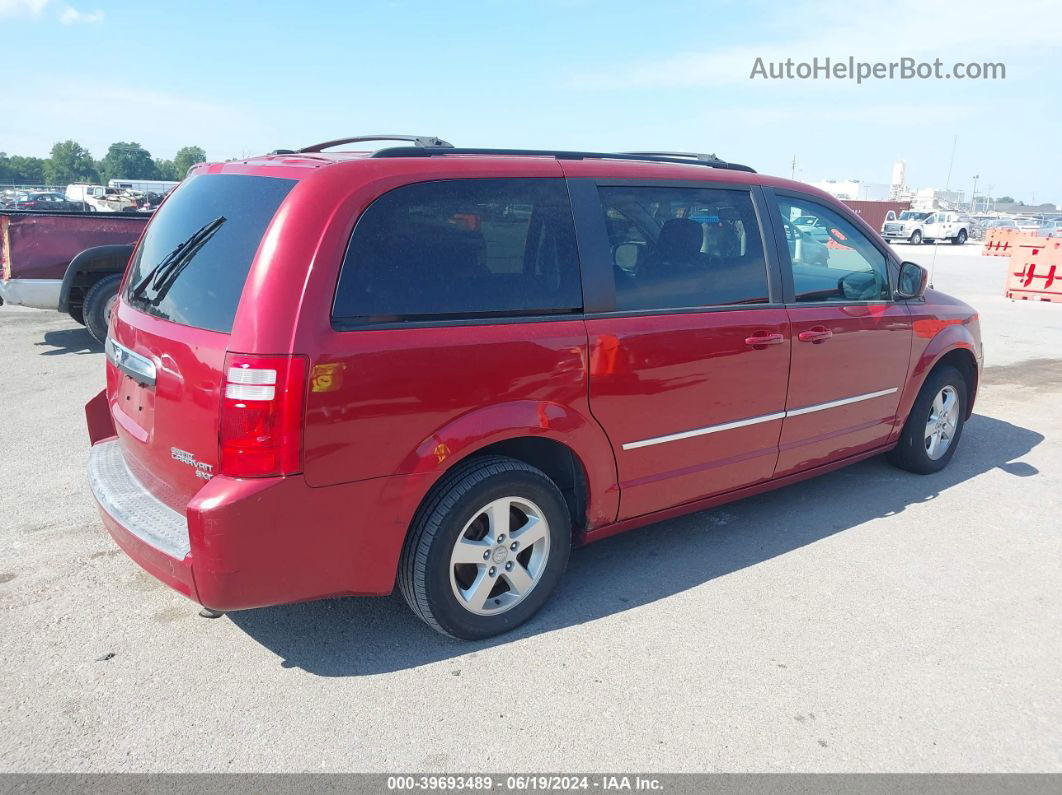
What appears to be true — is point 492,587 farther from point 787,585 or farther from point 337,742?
point 787,585

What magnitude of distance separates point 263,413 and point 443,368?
0.66m

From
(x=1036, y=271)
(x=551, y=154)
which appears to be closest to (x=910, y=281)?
(x=551, y=154)

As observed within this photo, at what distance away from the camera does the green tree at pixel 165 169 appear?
125m

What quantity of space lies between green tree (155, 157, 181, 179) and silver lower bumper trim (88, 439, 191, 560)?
133 m

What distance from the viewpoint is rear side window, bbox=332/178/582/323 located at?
294 cm

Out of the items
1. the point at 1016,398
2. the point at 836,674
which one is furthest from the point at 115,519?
the point at 1016,398

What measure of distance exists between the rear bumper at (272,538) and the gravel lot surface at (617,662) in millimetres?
409

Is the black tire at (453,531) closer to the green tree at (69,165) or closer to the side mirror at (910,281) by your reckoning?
the side mirror at (910,281)

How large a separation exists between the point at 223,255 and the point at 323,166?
50 centimetres

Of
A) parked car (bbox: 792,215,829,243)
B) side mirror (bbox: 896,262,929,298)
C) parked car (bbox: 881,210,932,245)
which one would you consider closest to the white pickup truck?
parked car (bbox: 881,210,932,245)

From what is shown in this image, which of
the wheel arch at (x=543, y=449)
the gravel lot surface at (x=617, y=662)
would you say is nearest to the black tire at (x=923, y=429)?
the gravel lot surface at (x=617, y=662)

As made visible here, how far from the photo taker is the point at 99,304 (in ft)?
30.0

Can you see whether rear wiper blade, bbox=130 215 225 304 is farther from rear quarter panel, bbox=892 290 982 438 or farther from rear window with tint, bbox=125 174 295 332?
rear quarter panel, bbox=892 290 982 438

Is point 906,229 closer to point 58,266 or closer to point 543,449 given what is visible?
point 58,266
